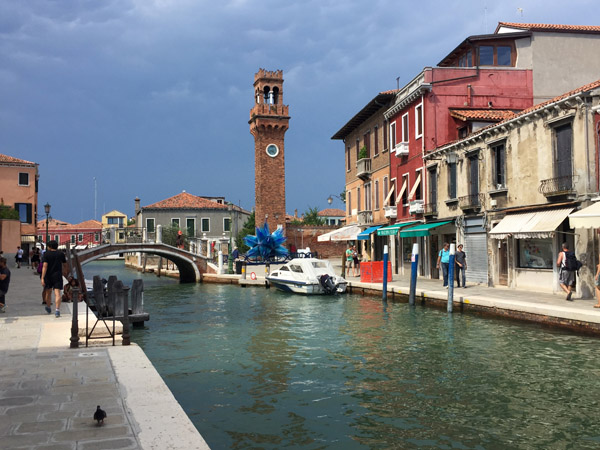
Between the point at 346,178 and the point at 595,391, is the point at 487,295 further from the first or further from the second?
the point at 346,178

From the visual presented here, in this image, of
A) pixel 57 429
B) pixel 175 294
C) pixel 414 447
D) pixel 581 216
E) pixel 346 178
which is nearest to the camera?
pixel 57 429

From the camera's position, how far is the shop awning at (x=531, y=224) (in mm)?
15805

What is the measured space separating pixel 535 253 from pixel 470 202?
3768 mm

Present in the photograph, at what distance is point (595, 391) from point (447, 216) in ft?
50.2

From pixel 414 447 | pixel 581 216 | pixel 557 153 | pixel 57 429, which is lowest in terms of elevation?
pixel 414 447

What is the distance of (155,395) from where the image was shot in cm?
574

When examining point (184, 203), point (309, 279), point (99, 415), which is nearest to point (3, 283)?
point (99, 415)

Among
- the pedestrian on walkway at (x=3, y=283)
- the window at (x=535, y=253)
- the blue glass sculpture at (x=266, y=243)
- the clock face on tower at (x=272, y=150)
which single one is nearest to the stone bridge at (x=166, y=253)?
the blue glass sculpture at (x=266, y=243)

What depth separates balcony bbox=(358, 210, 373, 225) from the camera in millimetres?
32625

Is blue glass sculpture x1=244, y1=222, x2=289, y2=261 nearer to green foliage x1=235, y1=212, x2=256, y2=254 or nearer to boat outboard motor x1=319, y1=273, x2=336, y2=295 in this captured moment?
boat outboard motor x1=319, y1=273, x2=336, y2=295

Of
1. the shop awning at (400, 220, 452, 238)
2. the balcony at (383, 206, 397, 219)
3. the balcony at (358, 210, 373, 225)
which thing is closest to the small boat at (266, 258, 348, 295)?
the shop awning at (400, 220, 452, 238)

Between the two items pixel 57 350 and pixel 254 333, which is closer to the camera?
pixel 57 350

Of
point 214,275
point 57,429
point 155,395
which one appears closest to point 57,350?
point 155,395

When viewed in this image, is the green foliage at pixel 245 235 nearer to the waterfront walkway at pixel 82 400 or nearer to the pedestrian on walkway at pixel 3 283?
the pedestrian on walkway at pixel 3 283
